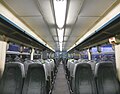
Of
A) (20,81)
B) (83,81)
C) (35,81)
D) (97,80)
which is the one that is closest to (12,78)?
(20,81)

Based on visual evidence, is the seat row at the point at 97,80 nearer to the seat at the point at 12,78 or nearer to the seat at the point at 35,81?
the seat at the point at 35,81

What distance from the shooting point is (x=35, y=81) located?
108 inches

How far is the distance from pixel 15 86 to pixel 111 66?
1.96 meters

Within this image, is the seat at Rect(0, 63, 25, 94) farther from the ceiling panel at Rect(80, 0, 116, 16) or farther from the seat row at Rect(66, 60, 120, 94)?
the ceiling panel at Rect(80, 0, 116, 16)

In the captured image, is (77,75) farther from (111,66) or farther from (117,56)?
(117,56)

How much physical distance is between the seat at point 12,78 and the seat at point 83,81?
109 centimetres

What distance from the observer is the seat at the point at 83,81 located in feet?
8.82

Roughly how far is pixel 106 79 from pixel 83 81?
1.51 feet

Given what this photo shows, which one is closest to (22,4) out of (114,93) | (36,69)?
(36,69)

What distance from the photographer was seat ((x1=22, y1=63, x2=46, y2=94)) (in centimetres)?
266

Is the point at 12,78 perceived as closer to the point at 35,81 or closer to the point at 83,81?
the point at 35,81

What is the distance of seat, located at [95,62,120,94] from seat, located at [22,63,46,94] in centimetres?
111

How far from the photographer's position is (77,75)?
9.13 ft

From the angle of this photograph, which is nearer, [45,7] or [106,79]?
[106,79]
